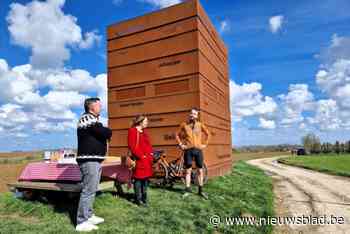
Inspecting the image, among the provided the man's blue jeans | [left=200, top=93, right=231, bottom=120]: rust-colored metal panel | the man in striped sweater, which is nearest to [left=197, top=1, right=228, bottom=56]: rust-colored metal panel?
[left=200, top=93, right=231, bottom=120]: rust-colored metal panel

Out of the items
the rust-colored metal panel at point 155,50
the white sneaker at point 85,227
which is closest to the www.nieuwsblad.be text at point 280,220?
the white sneaker at point 85,227

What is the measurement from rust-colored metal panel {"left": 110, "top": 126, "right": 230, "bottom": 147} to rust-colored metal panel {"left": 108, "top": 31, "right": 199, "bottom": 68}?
210 cm

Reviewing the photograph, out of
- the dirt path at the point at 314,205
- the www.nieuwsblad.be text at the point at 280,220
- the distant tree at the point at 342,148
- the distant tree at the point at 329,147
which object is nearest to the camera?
the www.nieuwsblad.be text at the point at 280,220

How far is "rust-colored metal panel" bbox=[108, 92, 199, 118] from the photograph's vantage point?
8.38m

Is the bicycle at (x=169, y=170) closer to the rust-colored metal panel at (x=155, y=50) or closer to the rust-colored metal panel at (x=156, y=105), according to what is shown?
the rust-colored metal panel at (x=156, y=105)

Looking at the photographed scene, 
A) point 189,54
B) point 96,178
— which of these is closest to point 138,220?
point 96,178

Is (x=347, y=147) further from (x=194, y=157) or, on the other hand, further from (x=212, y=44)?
(x=194, y=157)

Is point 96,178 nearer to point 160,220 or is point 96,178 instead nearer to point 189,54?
point 160,220

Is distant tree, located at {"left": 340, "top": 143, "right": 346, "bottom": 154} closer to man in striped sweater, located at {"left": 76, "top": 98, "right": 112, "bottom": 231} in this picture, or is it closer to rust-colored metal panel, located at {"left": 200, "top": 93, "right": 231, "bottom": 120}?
rust-colored metal panel, located at {"left": 200, "top": 93, "right": 231, "bottom": 120}

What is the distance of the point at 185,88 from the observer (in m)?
8.49

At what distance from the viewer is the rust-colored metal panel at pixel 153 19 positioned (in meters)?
8.55

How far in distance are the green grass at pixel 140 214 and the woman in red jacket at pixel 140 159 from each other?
0.27 meters

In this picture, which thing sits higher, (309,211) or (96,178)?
(96,178)

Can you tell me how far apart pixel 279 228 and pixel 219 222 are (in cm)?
137
